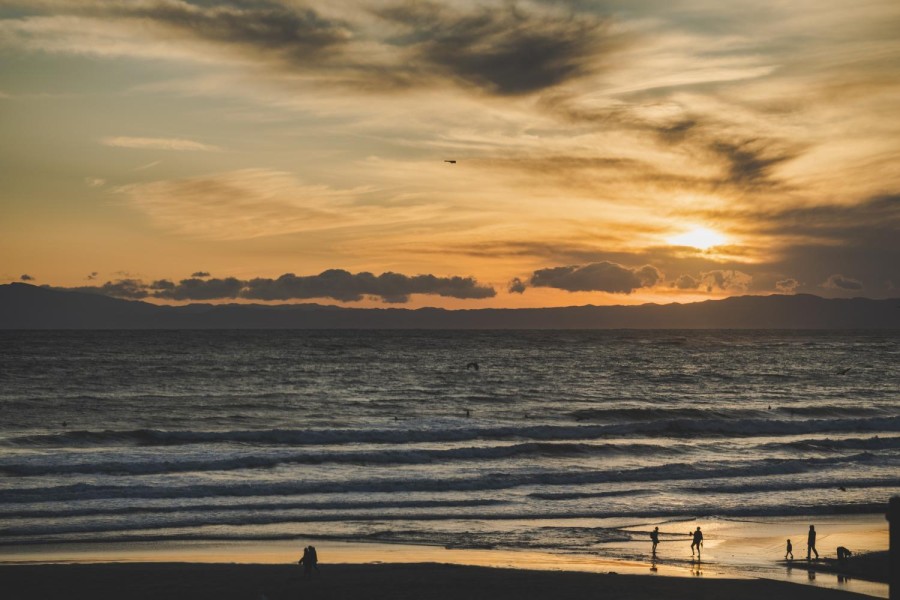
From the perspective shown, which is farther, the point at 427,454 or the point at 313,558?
the point at 427,454

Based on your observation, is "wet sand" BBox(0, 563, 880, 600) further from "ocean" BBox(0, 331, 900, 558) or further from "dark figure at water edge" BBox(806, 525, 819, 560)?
"ocean" BBox(0, 331, 900, 558)

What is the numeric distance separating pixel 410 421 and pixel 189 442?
600 inches

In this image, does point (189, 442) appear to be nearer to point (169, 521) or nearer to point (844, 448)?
point (169, 521)

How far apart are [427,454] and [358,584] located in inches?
903

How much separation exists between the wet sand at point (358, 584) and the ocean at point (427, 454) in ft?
13.7

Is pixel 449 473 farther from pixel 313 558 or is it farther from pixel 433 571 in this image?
pixel 313 558

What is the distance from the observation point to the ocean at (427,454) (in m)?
30.9

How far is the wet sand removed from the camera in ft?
69.8

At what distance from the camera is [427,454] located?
147 feet

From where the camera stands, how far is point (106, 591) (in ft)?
70.2

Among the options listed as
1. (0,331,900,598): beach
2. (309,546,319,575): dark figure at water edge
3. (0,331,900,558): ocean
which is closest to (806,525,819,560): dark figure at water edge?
(0,331,900,598): beach

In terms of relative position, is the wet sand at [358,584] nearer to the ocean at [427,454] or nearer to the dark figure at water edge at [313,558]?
the dark figure at water edge at [313,558]

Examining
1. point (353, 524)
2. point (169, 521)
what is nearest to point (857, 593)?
point (353, 524)

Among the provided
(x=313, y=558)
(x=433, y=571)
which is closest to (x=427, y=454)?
(x=433, y=571)
